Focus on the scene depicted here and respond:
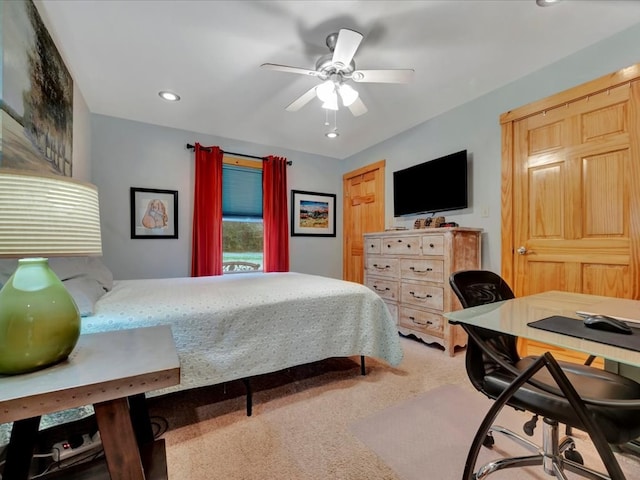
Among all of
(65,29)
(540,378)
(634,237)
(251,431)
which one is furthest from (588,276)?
(65,29)

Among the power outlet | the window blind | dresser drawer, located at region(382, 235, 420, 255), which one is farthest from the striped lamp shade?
the window blind

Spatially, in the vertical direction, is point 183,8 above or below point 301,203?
above

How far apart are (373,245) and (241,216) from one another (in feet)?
6.14

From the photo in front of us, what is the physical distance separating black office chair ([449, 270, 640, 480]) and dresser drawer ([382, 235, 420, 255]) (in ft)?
4.54

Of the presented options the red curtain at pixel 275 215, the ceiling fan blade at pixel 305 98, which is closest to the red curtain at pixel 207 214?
the red curtain at pixel 275 215

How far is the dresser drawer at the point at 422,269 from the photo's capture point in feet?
8.84

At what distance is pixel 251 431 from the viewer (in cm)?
159

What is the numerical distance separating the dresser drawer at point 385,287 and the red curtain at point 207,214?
77.4 inches

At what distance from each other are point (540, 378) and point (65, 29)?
342 centimetres

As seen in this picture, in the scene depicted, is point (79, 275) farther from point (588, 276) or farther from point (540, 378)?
point (588, 276)

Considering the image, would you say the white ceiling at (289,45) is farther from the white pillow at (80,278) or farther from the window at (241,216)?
the white pillow at (80,278)

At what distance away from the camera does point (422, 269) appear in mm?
2869

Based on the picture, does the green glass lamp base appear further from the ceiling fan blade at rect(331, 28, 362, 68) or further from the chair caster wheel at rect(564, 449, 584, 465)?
the chair caster wheel at rect(564, 449, 584, 465)

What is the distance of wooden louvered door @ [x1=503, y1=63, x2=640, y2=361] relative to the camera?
1949 mm
